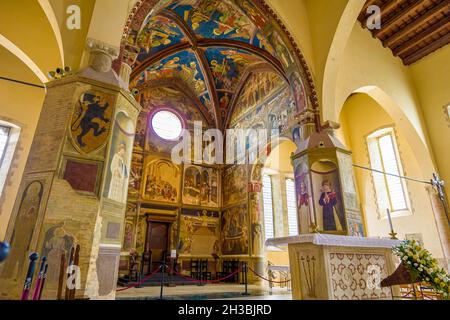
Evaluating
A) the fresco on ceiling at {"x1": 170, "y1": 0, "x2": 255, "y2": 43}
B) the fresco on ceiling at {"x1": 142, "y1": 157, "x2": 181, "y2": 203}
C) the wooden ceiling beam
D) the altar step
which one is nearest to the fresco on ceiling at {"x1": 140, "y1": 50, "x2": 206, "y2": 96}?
the fresco on ceiling at {"x1": 170, "y1": 0, "x2": 255, "y2": 43}

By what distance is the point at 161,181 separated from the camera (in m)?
13.1

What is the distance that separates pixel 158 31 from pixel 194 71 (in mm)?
2980

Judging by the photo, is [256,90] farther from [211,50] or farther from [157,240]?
[157,240]

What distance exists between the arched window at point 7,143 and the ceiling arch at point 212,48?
5.20 m

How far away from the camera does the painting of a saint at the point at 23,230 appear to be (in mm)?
4125

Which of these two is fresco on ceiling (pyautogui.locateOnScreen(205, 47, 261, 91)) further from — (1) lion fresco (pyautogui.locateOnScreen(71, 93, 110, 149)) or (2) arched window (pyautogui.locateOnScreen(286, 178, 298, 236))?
(1) lion fresco (pyautogui.locateOnScreen(71, 93, 110, 149))

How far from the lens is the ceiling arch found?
29.9 ft

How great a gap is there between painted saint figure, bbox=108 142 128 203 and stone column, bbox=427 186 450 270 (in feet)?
34.7

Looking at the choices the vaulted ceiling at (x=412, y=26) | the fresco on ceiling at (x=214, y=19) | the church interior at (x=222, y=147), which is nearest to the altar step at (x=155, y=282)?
the church interior at (x=222, y=147)

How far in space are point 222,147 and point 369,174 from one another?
7.43 m

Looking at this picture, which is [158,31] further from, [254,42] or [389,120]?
[389,120]

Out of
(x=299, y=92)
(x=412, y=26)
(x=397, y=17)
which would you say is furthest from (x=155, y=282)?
(x=412, y=26)
